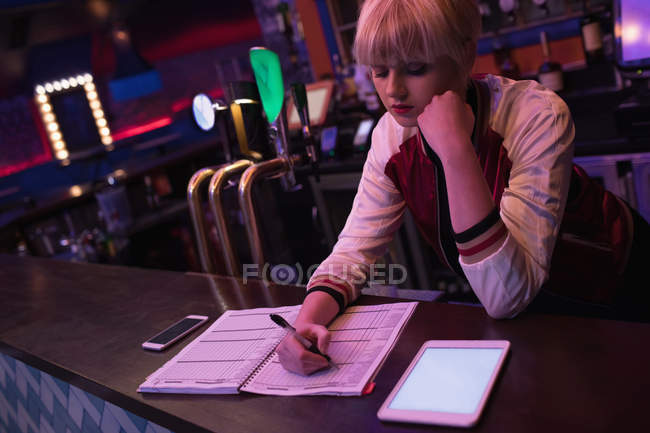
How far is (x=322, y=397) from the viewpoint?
0.86m

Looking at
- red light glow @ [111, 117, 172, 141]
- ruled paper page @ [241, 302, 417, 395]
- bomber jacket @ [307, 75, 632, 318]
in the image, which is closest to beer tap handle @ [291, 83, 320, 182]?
bomber jacket @ [307, 75, 632, 318]

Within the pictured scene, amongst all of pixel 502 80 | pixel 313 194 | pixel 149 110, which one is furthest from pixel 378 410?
pixel 149 110

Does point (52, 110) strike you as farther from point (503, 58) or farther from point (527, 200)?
point (527, 200)

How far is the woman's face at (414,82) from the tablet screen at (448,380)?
467 mm

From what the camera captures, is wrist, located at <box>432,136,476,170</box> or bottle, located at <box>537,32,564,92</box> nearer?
wrist, located at <box>432,136,476,170</box>

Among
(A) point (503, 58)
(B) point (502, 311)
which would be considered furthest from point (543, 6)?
(B) point (502, 311)

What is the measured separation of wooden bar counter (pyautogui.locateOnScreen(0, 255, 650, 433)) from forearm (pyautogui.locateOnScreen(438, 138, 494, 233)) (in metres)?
0.18

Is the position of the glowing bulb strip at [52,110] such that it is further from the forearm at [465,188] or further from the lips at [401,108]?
the forearm at [465,188]

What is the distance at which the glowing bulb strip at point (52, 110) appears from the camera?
28.4 ft

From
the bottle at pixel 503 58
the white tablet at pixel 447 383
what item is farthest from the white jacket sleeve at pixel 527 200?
the bottle at pixel 503 58

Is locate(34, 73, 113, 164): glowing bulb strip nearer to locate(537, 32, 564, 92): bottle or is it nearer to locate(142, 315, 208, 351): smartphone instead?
locate(537, 32, 564, 92): bottle

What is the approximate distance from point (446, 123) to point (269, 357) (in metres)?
0.54

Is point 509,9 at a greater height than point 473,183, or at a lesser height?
greater

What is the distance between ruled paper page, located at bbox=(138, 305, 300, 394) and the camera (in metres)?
0.98
